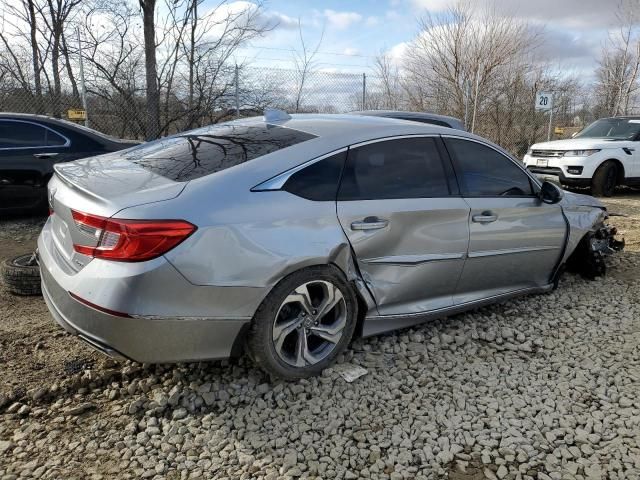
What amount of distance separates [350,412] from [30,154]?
521cm

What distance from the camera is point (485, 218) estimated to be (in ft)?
11.8

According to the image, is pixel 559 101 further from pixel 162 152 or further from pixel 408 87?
pixel 162 152

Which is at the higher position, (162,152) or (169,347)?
(162,152)

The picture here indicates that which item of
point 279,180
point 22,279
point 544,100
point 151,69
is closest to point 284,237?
point 279,180

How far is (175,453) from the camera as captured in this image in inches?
96.0

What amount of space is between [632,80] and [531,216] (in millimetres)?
20981

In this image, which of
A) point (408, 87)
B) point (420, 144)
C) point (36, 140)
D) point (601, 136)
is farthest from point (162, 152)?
point (408, 87)

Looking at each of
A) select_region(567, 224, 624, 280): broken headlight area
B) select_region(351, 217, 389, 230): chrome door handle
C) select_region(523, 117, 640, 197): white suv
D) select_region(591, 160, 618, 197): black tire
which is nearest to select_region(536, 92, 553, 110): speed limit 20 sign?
select_region(523, 117, 640, 197): white suv

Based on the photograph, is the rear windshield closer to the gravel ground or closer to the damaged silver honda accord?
the damaged silver honda accord

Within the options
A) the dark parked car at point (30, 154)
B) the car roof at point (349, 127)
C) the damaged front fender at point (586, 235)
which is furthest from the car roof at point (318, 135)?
the dark parked car at point (30, 154)

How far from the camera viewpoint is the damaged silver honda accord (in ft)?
8.02

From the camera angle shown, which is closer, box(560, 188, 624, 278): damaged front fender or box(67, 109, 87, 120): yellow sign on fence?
box(560, 188, 624, 278): damaged front fender

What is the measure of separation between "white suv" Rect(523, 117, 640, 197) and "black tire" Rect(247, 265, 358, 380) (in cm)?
865

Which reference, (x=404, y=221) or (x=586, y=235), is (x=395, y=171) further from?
(x=586, y=235)
